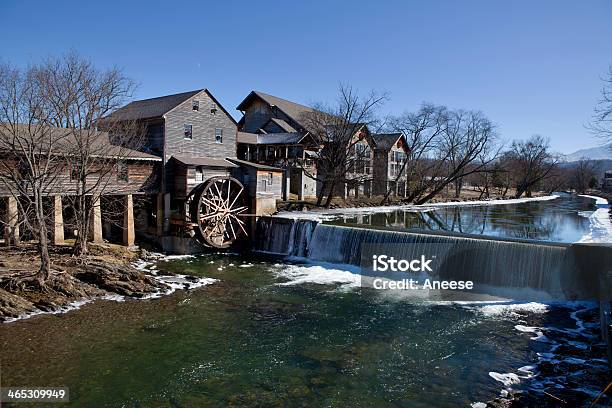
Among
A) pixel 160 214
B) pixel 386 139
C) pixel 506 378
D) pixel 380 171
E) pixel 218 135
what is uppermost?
pixel 386 139

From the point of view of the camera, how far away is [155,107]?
23.7m

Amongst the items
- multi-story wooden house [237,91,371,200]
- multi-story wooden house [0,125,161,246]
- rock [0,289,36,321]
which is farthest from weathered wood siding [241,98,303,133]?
rock [0,289,36,321]

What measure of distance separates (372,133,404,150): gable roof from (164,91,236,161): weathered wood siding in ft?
85.3

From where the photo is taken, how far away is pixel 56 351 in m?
9.39

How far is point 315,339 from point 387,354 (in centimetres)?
183

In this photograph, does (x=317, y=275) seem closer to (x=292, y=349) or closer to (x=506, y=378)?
(x=292, y=349)

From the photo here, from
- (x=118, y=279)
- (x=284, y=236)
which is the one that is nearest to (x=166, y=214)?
(x=284, y=236)

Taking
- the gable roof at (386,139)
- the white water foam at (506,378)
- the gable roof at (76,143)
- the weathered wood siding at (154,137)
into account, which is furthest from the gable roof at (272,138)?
the white water foam at (506,378)

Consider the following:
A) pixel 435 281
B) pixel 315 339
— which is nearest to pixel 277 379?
pixel 315 339

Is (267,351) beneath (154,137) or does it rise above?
beneath

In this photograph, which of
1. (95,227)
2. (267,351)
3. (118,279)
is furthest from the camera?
(95,227)

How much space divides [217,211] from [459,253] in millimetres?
12659

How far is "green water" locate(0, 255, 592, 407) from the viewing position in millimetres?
7879

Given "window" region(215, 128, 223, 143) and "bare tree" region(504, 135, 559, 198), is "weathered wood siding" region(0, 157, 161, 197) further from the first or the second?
"bare tree" region(504, 135, 559, 198)
